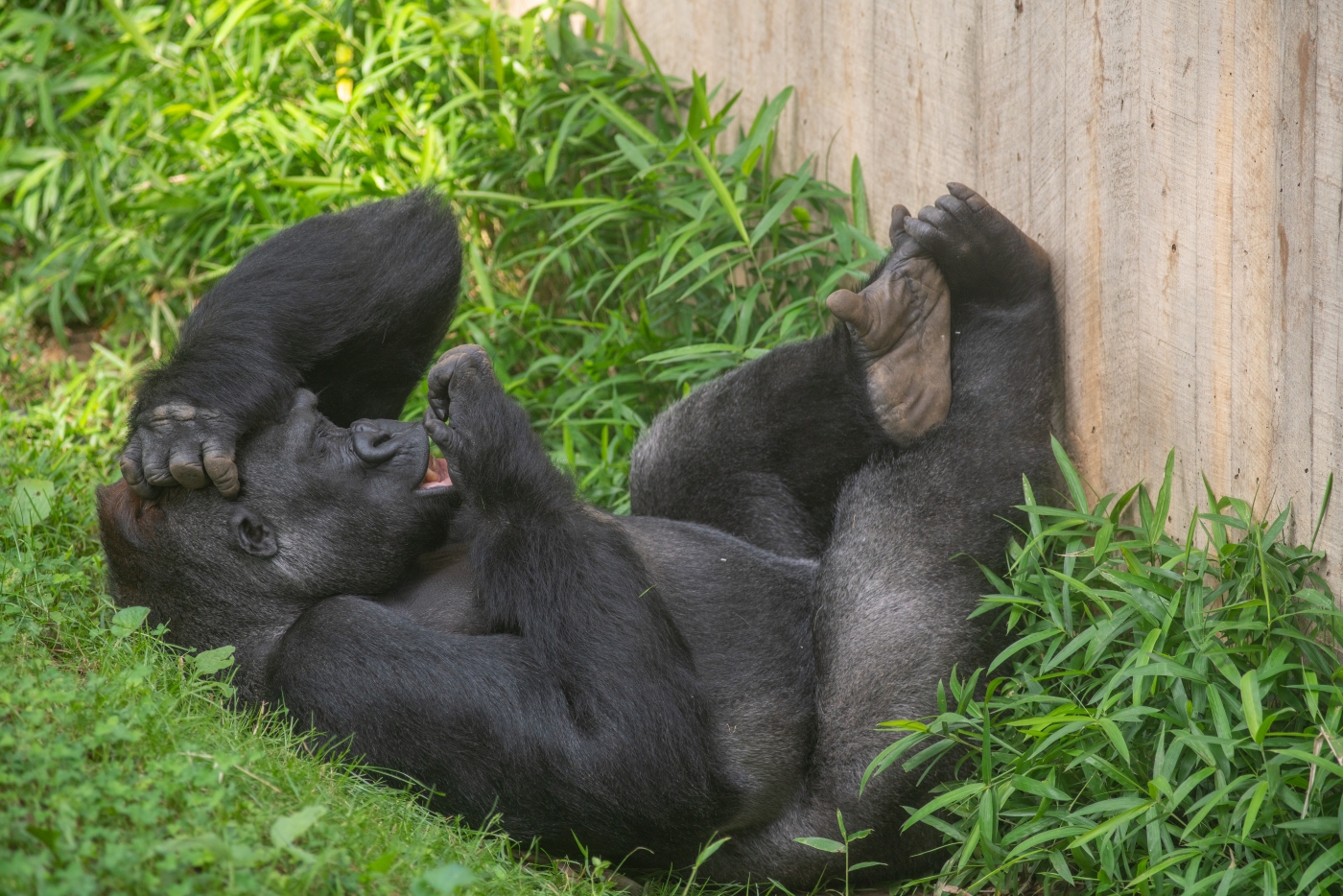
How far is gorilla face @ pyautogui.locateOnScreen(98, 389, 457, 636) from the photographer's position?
3.01m

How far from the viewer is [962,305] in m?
3.19

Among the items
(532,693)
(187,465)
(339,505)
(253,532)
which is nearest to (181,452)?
(187,465)

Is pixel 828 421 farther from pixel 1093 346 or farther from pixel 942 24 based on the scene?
pixel 942 24

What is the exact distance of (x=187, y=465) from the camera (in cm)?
299

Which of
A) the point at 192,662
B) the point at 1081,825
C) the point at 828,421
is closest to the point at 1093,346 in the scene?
the point at 828,421

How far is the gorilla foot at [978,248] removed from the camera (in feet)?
10.0

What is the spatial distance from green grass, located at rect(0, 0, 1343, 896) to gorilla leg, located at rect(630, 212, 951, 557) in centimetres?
47

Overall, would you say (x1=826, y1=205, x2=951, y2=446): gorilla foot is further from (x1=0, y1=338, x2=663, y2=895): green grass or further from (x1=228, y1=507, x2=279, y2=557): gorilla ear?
(x1=228, y1=507, x2=279, y2=557): gorilla ear

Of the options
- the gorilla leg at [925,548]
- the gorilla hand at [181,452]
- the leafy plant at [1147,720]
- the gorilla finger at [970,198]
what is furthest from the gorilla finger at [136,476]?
the gorilla finger at [970,198]

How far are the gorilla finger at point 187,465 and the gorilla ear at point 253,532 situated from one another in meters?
0.12

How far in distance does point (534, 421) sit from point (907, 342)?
1.97m

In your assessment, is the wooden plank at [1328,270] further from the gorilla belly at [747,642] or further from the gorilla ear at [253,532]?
the gorilla ear at [253,532]

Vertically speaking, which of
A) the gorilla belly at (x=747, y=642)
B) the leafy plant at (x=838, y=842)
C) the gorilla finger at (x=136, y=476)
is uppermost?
the gorilla finger at (x=136, y=476)

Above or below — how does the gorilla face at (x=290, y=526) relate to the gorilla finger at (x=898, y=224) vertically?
below
